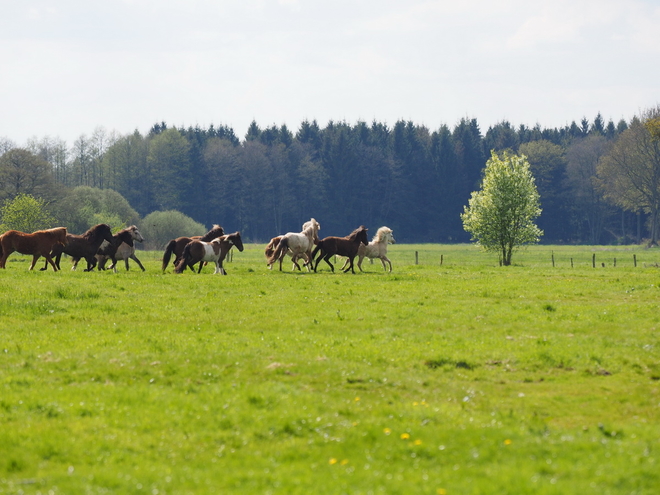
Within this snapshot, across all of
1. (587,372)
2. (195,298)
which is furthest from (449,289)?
(587,372)

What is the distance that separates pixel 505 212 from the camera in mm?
56469

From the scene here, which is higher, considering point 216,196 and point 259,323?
point 216,196

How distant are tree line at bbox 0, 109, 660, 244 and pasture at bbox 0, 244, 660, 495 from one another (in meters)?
111

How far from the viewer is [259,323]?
19047mm

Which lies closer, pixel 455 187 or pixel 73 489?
pixel 73 489

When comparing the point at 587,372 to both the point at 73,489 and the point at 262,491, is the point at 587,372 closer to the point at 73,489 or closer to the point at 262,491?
the point at 262,491

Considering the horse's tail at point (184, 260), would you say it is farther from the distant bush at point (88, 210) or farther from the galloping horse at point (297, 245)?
the distant bush at point (88, 210)

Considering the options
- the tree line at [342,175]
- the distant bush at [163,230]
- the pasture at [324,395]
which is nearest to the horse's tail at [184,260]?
the pasture at [324,395]

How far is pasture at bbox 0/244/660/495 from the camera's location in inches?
321

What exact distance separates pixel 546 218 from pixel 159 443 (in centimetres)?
14803

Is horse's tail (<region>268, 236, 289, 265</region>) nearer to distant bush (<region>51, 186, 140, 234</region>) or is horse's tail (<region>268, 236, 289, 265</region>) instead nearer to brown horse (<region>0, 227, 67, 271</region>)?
brown horse (<region>0, 227, 67, 271</region>)

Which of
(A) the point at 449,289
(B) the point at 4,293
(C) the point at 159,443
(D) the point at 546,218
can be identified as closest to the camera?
(C) the point at 159,443

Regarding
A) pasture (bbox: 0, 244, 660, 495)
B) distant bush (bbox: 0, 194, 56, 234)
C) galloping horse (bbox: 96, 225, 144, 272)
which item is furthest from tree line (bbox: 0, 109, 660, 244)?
pasture (bbox: 0, 244, 660, 495)

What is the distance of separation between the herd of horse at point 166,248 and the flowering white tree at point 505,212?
2031 centimetres
